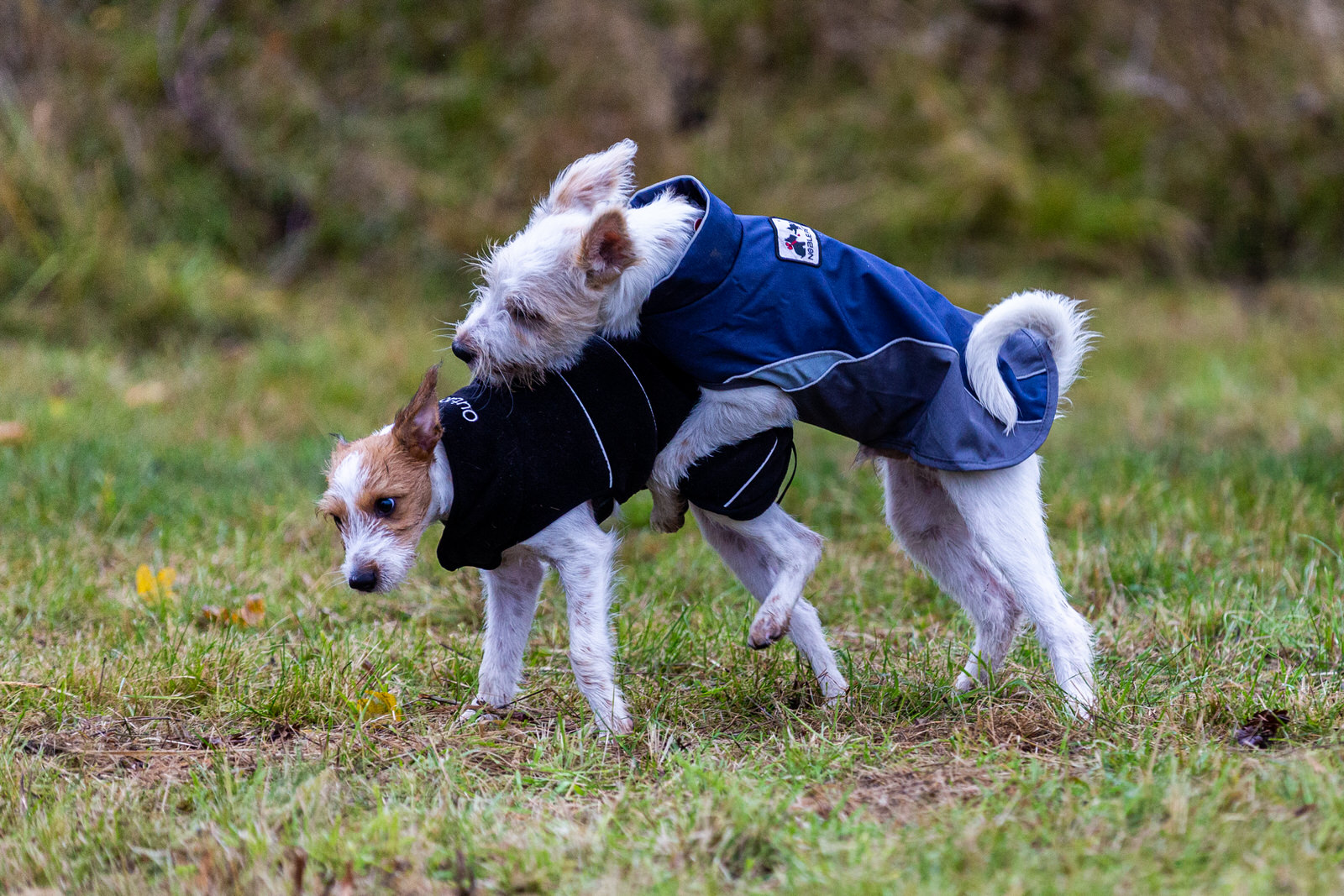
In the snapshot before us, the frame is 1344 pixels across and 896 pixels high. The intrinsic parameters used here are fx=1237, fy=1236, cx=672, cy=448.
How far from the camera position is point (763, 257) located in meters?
3.36

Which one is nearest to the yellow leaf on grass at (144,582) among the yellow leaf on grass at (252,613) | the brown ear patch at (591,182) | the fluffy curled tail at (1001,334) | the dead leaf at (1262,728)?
the yellow leaf on grass at (252,613)

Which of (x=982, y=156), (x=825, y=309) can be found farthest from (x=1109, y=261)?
(x=825, y=309)

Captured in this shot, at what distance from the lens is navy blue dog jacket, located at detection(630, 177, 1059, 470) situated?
332 centimetres

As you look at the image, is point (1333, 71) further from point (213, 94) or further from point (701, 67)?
point (213, 94)

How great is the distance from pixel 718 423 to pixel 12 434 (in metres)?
4.50

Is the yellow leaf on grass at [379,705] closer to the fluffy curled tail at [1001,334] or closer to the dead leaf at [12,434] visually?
the fluffy curled tail at [1001,334]

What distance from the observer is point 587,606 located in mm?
3406

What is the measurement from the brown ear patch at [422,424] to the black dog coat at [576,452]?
0.23 feet

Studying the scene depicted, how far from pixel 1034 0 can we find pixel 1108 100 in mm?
1241

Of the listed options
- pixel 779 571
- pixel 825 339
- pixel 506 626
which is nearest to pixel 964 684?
pixel 779 571

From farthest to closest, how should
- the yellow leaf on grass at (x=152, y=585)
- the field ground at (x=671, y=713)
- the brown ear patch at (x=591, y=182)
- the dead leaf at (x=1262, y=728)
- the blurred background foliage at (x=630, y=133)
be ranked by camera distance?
the blurred background foliage at (x=630, y=133) → the yellow leaf on grass at (x=152, y=585) → the brown ear patch at (x=591, y=182) → the dead leaf at (x=1262, y=728) → the field ground at (x=671, y=713)

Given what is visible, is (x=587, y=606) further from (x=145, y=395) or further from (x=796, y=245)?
(x=145, y=395)

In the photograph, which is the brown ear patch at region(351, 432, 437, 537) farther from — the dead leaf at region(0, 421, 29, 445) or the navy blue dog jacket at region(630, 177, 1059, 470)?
the dead leaf at region(0, 421, 29, 445)

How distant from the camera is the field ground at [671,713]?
2.52m
